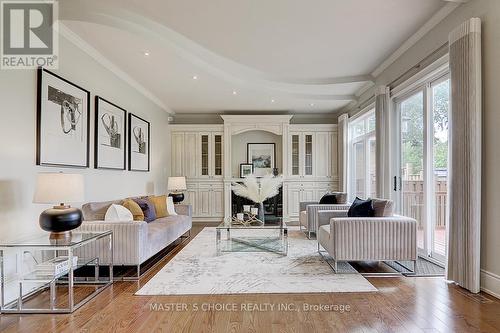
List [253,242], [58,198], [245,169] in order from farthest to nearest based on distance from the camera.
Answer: [245,169] → [253,242] → [58,198]

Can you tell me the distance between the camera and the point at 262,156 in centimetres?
866

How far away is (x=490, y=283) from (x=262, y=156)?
6149mm

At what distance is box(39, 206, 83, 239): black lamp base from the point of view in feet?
9.78

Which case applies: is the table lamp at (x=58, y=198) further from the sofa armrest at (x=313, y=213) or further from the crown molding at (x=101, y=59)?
the sofa armrest at (x=313, y=213)

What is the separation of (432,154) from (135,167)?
478cm

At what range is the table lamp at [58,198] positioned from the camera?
9.61 ft

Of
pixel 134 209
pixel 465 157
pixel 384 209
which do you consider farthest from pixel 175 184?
pixel 465 157

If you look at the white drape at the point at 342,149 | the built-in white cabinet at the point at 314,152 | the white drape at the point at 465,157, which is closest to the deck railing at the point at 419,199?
the white drape at the point at 465,157

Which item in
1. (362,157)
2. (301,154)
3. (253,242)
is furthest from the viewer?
(301,154)

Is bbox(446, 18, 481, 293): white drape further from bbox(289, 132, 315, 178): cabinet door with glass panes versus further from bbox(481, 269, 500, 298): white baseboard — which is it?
bbox(289, 132, 315, 178): cabinet door with glass panes

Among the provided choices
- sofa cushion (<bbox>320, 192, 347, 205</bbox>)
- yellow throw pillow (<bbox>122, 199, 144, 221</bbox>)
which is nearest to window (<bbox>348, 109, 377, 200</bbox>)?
sofa cushion (<bbox>320, 192, 347, 205</bbox>)

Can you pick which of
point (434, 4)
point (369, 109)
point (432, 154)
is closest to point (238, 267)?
point (432, 154)

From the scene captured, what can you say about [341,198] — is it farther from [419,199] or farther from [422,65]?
[422,65]

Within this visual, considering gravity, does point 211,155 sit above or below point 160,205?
above
